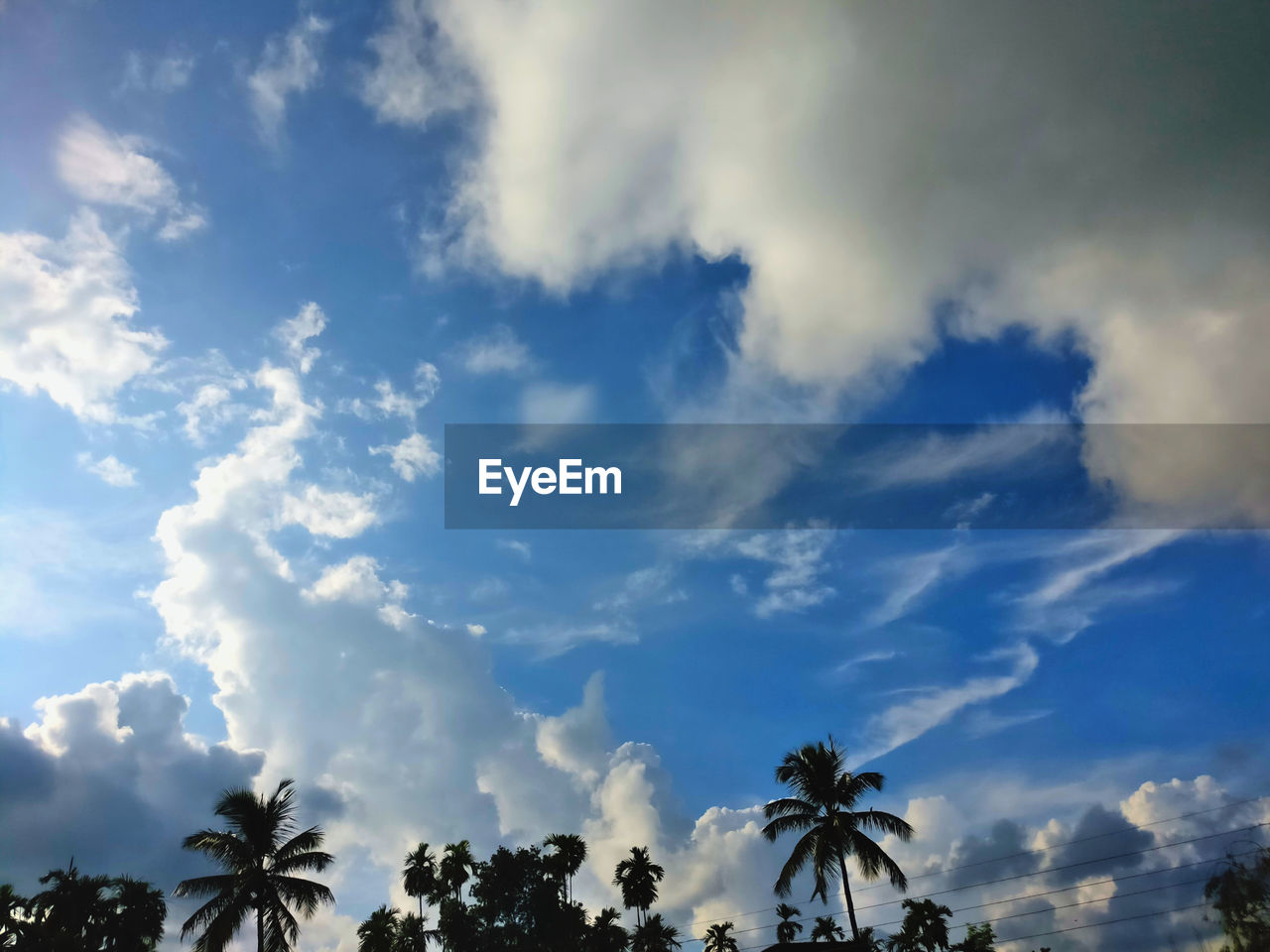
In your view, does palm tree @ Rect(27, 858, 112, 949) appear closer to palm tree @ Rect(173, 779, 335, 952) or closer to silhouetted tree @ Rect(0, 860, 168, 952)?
silhouetted tree @ Rect(0, 860, 168, 952)

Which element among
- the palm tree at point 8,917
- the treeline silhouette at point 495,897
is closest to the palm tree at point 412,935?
the treeline silhouette at point 495,897

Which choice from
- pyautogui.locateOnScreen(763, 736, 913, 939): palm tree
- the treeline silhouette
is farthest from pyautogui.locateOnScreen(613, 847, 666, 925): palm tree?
pyautogui.locateOnScreen(763, 736, 913, 939): palm tree

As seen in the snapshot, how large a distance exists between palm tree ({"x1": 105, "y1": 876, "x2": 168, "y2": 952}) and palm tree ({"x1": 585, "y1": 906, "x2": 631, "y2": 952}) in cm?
3862

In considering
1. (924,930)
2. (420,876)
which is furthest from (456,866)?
(924,930)

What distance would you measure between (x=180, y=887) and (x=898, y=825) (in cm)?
3876

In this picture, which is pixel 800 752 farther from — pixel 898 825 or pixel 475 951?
pixel 475 951

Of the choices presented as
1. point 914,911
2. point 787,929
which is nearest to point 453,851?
point 787,929

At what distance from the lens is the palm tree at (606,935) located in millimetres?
74250

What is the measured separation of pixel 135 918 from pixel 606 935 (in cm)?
4194

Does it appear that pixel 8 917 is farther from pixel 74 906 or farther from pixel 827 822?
pixel 827 822

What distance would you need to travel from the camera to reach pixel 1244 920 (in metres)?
57.7

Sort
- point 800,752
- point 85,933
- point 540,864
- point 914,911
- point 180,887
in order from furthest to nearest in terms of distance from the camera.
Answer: point 540,864 < point 914,911 < point 85,933 < point 800,752 < point 180,887

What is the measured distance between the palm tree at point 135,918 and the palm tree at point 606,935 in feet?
127

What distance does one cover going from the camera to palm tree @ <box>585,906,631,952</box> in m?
74.2
